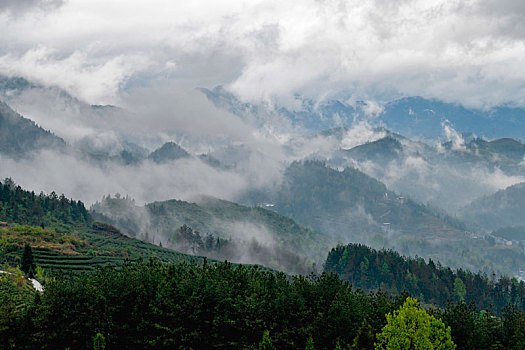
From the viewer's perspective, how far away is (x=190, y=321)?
97.4 metres

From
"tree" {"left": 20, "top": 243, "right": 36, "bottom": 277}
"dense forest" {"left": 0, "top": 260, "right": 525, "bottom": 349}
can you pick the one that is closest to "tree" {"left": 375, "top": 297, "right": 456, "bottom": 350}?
"dense forest" {"left": 0, "top": 260, "right": 525, "bottom": 349}

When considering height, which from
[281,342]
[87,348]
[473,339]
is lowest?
[87,348]

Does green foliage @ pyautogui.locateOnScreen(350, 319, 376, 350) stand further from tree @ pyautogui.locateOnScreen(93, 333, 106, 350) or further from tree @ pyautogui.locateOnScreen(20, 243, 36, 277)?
tree @ pyautogui.locateOnScreen(20, 243, 36, 277)

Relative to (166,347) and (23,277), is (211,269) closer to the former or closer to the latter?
(166,347)

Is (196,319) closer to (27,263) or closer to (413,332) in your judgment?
(413,332)

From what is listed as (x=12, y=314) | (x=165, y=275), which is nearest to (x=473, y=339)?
(x=165, y=275)

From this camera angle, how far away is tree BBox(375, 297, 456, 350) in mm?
76688

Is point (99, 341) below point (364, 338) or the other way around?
below

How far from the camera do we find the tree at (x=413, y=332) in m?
76.7

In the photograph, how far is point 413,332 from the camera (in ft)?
256

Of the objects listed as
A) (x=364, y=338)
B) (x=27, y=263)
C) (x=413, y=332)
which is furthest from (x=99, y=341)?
(x=27, y=263)

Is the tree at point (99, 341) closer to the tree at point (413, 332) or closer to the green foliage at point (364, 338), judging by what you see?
the green foliage at point (364, 338)

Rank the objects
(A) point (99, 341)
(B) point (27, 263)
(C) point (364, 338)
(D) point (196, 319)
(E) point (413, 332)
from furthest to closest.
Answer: (B) point (27, 263) < (D) point (196, 319) < (C) point (364, 338) < (A) point (99, 341) < (E) point (413, 332)

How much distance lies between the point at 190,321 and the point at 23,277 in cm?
7969
